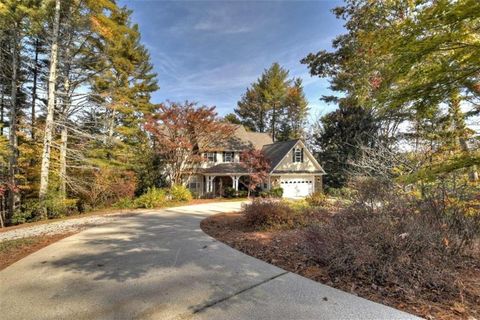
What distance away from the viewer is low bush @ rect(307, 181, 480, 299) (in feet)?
13.0

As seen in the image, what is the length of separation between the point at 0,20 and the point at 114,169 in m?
9.23

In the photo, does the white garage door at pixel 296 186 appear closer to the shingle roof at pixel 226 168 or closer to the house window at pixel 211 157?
the shingle roof at pixel 226 168

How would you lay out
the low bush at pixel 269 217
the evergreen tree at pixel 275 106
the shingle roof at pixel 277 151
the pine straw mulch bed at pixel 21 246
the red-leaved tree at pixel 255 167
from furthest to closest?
the evergreen tree at pixel 275 106, the shingle roof at pixel 277 151, the red-leaved tree at pixel 255 167, the low bush at pixel 269 217, the pine straw mulch bed at pixel 21 246

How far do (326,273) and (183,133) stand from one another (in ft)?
53.3

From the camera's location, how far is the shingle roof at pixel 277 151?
22.8 m

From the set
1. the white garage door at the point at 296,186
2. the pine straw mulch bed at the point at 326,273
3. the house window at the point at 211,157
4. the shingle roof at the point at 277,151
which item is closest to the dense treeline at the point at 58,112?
the house window at the point at 211,157

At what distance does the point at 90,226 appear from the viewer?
9.83 meters

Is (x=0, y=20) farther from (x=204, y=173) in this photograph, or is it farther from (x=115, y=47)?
(x=204, y=173)

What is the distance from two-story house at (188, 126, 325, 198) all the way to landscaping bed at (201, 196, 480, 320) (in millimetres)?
15123

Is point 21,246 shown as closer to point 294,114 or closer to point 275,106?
point 275,106

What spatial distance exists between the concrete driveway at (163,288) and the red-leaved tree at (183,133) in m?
12.6

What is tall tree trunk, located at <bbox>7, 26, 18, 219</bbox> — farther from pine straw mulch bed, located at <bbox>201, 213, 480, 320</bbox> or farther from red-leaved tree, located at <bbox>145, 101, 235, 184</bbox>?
pine straw mulch bed, located at <bbox>201, 213, 480, 320</bbox>

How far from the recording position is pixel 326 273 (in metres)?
4.60

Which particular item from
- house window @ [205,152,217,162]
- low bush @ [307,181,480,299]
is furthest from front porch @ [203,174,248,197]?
low bush @ [307,181,480,299]
